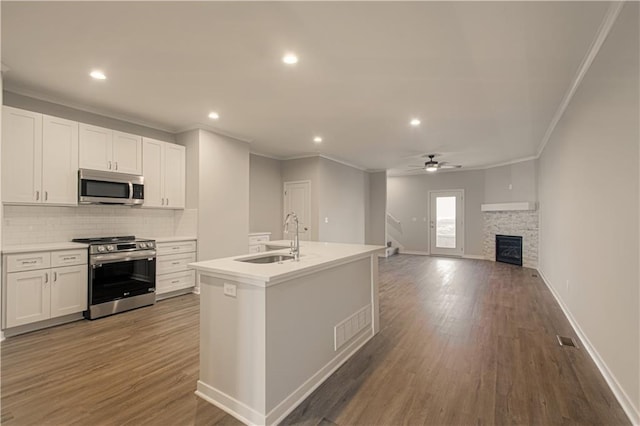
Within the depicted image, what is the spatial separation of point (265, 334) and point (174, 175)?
384 cm

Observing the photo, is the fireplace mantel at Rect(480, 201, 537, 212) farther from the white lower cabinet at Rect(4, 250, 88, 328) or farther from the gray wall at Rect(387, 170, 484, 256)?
the white lower cabinet at Rect(4, 250, 88, 328)

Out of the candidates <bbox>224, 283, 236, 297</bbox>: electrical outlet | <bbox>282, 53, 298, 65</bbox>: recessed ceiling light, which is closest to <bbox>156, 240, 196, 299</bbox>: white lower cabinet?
<bbox>224, 283, 236, 297</bbox>: electrical outlet

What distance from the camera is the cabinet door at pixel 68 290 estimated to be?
3441mm

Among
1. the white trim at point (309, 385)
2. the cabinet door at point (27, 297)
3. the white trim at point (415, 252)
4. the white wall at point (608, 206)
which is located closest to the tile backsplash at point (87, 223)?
the cabinet door at point (27, 297)

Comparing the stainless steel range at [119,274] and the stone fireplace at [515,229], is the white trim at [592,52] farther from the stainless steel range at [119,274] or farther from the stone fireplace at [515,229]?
the stainless steel range at [119,274]

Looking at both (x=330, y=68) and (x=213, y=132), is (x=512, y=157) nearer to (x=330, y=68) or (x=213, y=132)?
(x=330, y=68)

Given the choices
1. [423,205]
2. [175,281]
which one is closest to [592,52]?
[175,281]

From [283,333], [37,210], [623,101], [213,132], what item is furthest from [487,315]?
[37,210]

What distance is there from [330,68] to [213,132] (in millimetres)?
2864

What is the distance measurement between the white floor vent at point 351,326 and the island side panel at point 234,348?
87 cm

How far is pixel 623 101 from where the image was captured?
2.10 m

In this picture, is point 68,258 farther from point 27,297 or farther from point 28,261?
point 27,297

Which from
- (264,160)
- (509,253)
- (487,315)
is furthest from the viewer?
(509,253)

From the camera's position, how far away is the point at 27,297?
324 cm
